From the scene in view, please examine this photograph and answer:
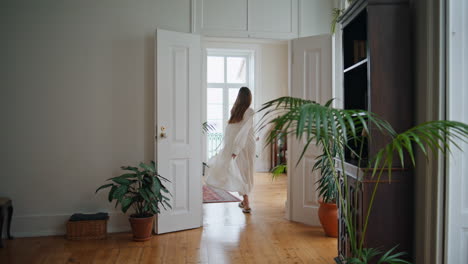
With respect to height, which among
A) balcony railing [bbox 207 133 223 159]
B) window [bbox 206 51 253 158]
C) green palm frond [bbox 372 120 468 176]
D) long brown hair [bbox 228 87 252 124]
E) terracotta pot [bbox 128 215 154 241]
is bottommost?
terracotta pot [bbox 128 215 154 241]

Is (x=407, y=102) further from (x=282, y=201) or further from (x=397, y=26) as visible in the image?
(x=282, y=201)

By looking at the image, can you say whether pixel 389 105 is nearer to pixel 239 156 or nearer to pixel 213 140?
pixel 239 156

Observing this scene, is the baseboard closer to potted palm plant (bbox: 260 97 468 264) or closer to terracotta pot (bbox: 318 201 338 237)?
terracotta pot (bbox: 318 201 338 237)

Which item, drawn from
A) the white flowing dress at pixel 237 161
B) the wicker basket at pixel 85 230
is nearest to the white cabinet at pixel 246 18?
the white flowing dress at pixel 237 161

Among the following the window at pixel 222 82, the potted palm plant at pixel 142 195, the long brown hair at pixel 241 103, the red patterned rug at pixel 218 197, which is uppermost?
the window at pixel 222 82

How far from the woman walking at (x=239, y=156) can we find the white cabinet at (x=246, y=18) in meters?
0.79

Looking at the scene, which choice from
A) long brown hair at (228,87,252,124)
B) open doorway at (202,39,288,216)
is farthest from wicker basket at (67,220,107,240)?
open doorway at (202,39,288,216)

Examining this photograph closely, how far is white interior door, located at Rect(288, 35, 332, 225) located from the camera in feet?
14.2

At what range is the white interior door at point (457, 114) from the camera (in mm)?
2072

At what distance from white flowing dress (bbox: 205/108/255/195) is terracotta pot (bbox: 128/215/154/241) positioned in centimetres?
138

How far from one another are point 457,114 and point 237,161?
318cm

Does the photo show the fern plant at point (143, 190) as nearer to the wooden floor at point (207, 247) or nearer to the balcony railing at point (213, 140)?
the wooden floor at point (207, 247)

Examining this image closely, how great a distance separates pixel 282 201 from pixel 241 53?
4.64 m

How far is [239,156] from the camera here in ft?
16.3
